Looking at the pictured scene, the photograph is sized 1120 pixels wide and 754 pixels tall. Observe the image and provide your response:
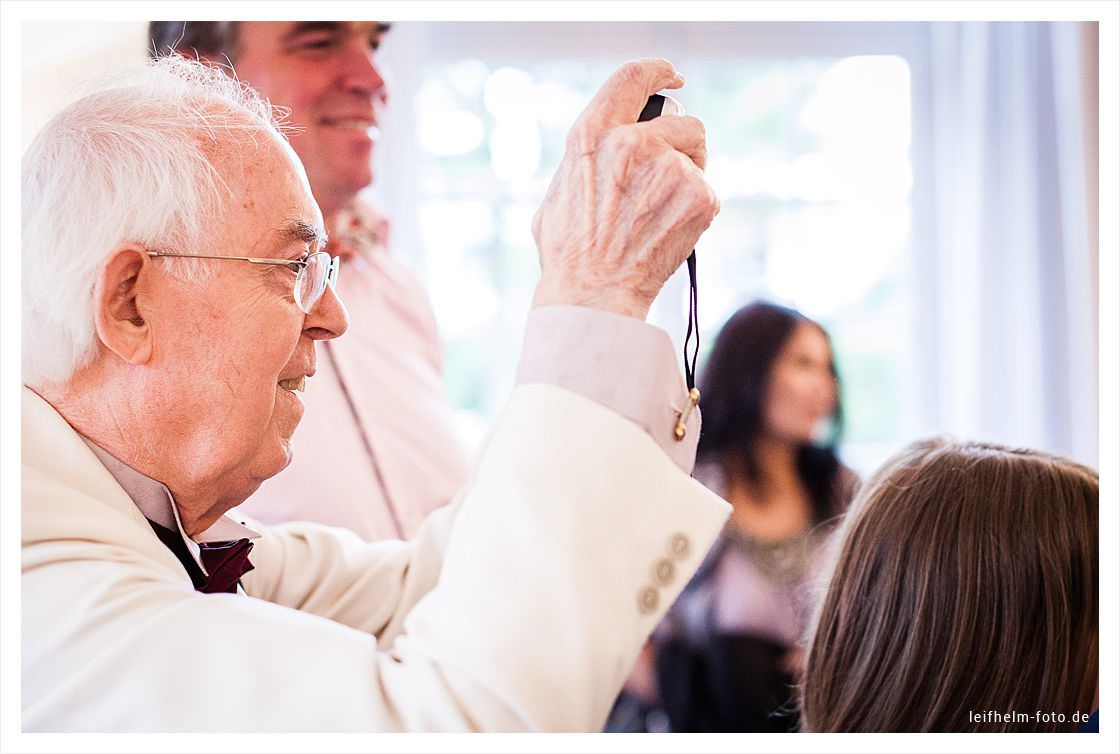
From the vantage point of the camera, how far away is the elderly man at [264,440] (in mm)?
812

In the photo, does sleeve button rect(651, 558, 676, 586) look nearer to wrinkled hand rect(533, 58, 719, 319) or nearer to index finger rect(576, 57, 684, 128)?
wrinkled hand rect(533, 58, 719, 319)

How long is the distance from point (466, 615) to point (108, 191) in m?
0.54

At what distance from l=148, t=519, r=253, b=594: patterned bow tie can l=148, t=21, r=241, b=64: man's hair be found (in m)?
0.65

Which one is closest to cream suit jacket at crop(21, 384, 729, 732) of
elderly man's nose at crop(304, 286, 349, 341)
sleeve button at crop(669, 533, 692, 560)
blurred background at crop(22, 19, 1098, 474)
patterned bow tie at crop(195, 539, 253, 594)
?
sleeve button at crop(669, 533, 692, 560)

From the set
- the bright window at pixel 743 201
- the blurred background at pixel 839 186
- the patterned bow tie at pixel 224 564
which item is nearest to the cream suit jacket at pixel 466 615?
the patterned bow tie at pixel 224 564

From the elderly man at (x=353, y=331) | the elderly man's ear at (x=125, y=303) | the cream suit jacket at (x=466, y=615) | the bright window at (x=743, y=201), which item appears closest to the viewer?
the cream suit jacket at (x=466, y=615)

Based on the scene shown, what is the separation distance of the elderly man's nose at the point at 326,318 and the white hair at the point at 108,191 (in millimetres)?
127

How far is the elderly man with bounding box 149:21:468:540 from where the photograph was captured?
130 cm

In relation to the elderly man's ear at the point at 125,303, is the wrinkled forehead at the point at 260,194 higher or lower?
higher

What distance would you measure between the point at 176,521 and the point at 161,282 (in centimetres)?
26

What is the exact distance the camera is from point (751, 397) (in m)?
1.64

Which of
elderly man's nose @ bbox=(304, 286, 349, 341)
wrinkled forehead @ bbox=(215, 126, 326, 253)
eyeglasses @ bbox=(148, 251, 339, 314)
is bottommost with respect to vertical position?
elderly man's nose @ bbox=(304, 286, 349, 341)

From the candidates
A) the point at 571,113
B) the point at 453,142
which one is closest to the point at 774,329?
the point at 571,113

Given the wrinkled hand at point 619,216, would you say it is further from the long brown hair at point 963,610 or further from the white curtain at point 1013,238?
the white curtain at point 1013,238
